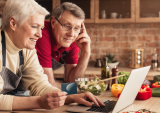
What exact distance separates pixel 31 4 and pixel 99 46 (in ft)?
8.15

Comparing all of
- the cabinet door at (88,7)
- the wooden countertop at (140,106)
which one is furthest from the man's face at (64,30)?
the cabinet door at (88,7)

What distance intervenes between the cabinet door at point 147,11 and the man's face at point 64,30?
1.66 m

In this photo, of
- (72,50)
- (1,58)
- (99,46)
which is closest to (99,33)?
(99,46)

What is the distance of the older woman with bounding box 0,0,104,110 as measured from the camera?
1160 millimetres

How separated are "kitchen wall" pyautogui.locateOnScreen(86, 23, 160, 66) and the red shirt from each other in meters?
1.55

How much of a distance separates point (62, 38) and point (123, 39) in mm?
1947

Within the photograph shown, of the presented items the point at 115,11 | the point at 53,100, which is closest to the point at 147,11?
the point at 115,11

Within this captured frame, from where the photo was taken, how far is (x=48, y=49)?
1877 mm

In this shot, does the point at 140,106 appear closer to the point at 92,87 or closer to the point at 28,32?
the point at 92,87

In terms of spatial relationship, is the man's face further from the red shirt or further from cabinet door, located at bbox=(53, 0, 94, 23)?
cabinet door, located at bbox=(53, 0, 94, 23)

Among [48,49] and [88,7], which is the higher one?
[88,7]

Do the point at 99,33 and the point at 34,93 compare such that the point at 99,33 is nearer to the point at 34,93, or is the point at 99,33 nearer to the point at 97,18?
the point at 97,18

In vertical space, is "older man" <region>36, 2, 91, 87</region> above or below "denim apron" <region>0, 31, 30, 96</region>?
above

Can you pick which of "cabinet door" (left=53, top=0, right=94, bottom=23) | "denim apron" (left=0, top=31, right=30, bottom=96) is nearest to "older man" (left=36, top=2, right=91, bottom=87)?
"denim apron" (left=0, top=31, right=30, bottom=96)
